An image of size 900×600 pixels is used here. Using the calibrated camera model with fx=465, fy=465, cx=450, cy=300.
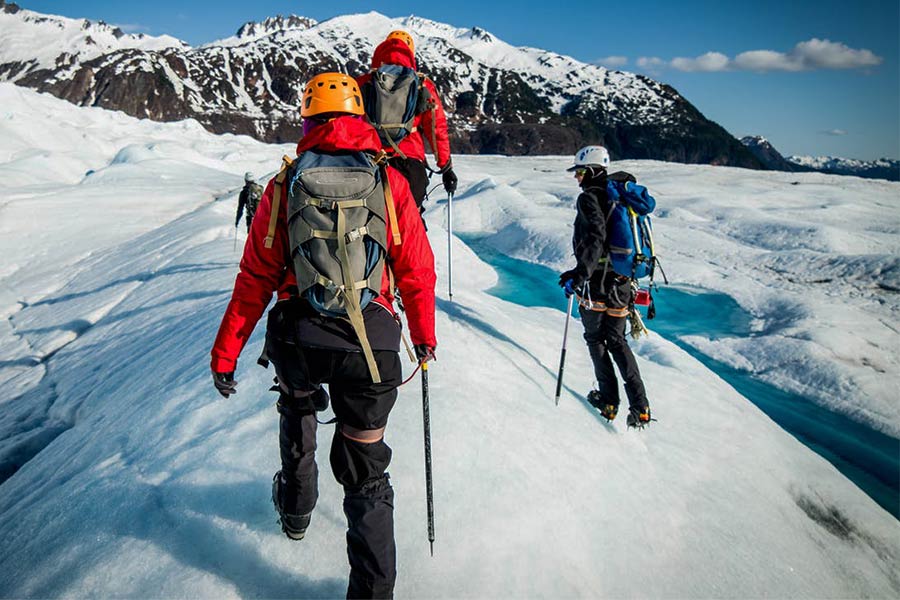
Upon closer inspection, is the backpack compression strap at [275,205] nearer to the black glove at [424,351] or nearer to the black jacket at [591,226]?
the black glove at [424,351]

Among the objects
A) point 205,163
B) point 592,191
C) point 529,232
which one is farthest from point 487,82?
point 592,191

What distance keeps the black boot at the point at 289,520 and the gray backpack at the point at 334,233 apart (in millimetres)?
933

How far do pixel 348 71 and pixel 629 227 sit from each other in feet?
616

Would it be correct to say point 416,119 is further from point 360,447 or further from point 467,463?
point 360,447

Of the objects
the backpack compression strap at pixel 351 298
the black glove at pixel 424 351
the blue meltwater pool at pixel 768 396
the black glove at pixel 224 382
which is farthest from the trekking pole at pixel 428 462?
the blue meltwater pool at pixel 768 396

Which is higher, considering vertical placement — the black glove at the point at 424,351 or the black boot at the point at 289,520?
A: the black glove at the point at 424,351

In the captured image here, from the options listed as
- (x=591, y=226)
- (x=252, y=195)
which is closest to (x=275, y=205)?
(x=591, y=226)

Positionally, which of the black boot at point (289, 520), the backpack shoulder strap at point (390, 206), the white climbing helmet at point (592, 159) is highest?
the white climbing helmet at point (592, 159)

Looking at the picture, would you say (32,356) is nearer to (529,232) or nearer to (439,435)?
(439,435)

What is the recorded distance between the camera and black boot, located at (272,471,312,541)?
2.28m

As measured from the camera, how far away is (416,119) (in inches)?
164

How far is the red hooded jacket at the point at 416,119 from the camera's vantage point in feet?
13.3

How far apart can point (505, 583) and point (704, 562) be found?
1.52m

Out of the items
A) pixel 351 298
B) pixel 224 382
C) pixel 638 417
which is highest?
pixel 351 298
